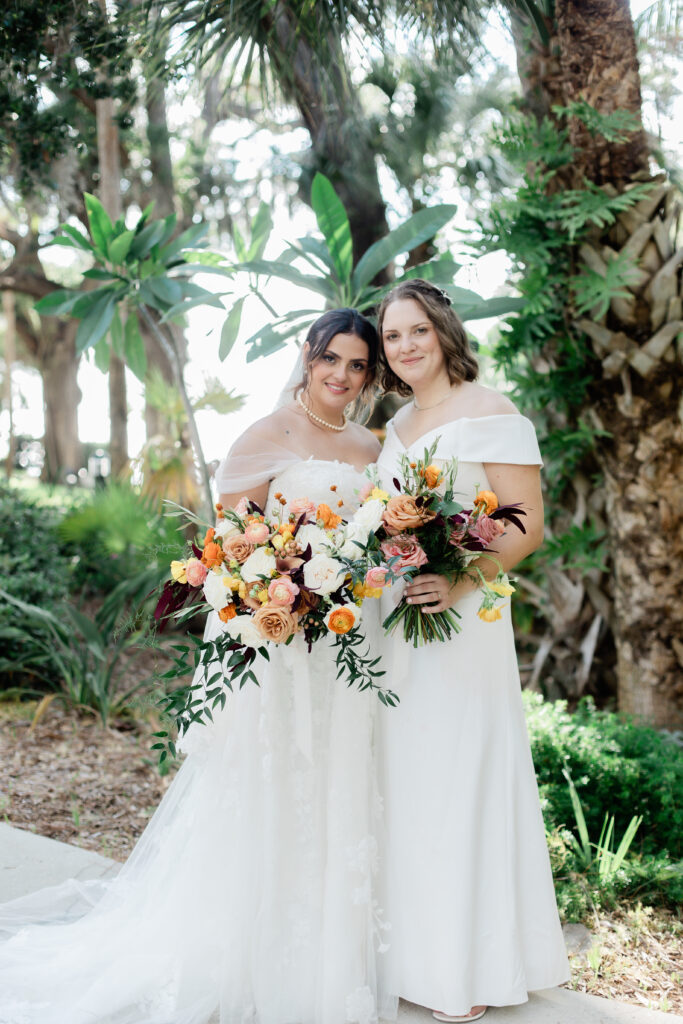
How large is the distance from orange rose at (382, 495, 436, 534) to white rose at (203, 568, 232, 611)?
51cm

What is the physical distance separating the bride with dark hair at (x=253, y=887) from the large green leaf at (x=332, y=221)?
1.94m

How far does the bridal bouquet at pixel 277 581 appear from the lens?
2465 mm

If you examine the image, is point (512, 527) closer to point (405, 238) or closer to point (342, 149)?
point (405, 238)

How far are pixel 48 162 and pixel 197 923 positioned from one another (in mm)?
6845

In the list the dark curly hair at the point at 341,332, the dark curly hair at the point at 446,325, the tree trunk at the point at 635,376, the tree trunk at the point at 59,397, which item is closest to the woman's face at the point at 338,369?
the dark curly hair at the point at 341,332

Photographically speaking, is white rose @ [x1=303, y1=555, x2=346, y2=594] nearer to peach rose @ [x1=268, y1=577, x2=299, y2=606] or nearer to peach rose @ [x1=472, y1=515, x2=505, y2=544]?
peach rose @ [x1=268, y1=577, x2=299, y2=606]

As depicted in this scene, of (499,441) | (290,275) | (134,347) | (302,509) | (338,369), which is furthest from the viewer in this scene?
(134,347)

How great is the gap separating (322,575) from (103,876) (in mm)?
2176

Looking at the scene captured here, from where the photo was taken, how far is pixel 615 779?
4258 mm

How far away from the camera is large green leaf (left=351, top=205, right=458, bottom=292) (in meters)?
Answer: 4.59

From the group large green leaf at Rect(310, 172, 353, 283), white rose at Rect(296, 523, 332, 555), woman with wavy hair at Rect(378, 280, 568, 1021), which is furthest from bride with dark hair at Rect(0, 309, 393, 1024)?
large green leaf at Rect(310, 172, 353, 283)

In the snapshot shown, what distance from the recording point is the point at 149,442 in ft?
26.3

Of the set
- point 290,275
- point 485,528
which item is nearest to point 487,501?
point 485,528

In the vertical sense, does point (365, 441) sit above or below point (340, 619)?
above
